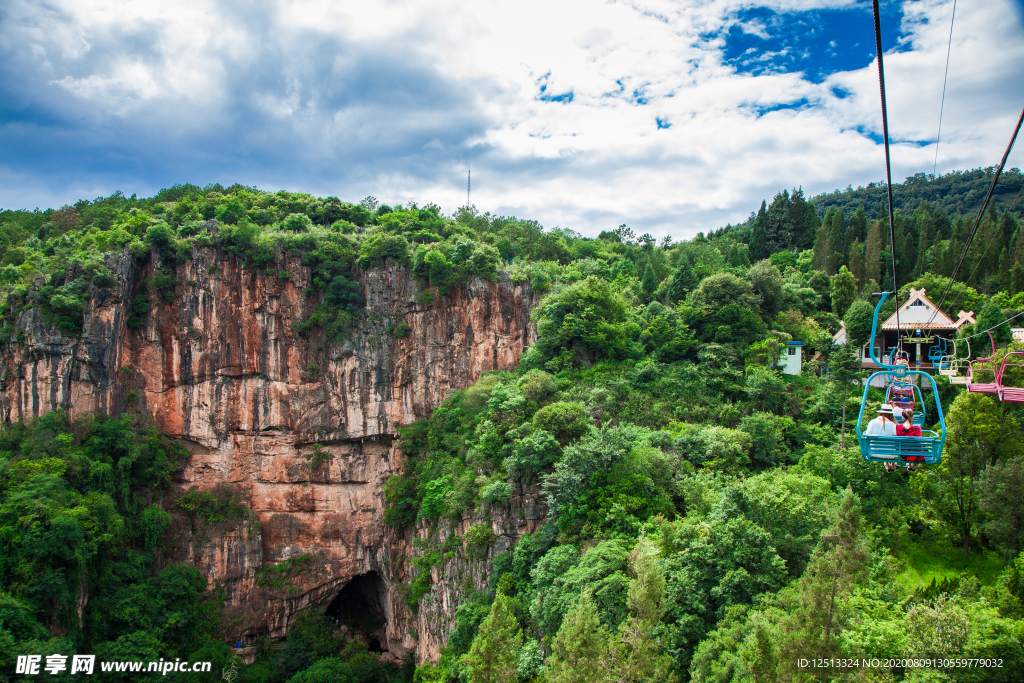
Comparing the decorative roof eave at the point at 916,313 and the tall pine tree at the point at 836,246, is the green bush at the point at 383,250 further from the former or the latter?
the tall pine tree at the point at 836,246

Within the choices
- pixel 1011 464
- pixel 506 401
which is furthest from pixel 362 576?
pixel 1011 464

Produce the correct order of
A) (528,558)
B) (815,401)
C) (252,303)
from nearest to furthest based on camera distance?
(528,558), (815,401), (252,303)

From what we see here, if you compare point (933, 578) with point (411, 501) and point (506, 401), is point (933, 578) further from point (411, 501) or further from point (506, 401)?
point (411, 501)

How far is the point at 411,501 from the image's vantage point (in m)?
31.0

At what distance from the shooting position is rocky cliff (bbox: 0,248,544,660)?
101 ft

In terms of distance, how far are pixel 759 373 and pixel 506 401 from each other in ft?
39.9

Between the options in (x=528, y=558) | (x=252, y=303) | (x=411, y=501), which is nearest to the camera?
(x=528, y=558)

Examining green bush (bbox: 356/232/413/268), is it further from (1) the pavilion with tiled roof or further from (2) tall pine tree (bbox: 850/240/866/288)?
(2) tall pine tree (bbox: 850/240/866/288)

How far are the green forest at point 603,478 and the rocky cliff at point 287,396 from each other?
2.94 ft

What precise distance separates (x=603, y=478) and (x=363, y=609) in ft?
73.0

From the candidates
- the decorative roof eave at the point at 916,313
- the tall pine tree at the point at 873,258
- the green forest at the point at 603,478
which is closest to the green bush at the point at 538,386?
the green forest at the point at 603,478

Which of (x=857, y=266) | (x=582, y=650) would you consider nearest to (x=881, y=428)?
(x=582, y=650)

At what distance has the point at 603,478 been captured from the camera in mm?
20375

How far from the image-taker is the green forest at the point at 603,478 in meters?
13.4
